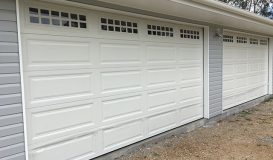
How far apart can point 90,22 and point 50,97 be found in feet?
4.13

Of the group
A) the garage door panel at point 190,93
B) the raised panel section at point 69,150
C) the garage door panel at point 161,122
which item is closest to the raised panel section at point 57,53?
the raised panel section at point 69,150

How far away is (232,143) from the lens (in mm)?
5883

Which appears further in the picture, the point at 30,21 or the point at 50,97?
the point at 50,97

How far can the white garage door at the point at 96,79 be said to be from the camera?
3.79m

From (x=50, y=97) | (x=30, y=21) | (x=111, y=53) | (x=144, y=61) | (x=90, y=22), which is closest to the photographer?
(x=30, y=21)

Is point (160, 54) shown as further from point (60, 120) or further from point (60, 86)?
point (60, 120)

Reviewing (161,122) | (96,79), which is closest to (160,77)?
(161,122)

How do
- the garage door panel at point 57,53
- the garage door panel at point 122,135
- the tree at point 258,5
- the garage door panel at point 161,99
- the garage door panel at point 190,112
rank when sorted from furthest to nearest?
the tree at point 258,5 → the garage door panel at point 190,112 → the garage door panel at point 161,99 → the garage door panel at point 122,135 → the garage door panel at point 57,53

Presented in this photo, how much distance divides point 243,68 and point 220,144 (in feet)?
14.0

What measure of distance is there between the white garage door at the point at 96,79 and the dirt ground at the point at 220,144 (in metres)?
0.36

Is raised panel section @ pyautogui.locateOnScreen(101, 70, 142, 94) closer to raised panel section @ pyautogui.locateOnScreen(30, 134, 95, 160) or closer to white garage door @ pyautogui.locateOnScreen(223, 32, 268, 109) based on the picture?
raised panel section @ pyautogui.locateOnScreen(30, 134, 95, 160)

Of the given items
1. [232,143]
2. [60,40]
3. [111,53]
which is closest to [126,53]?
[111,53]

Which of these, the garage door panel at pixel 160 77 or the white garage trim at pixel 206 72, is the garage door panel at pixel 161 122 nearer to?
the garage door panel at pixel 160 77

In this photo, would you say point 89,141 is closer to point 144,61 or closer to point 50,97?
point 50,97
